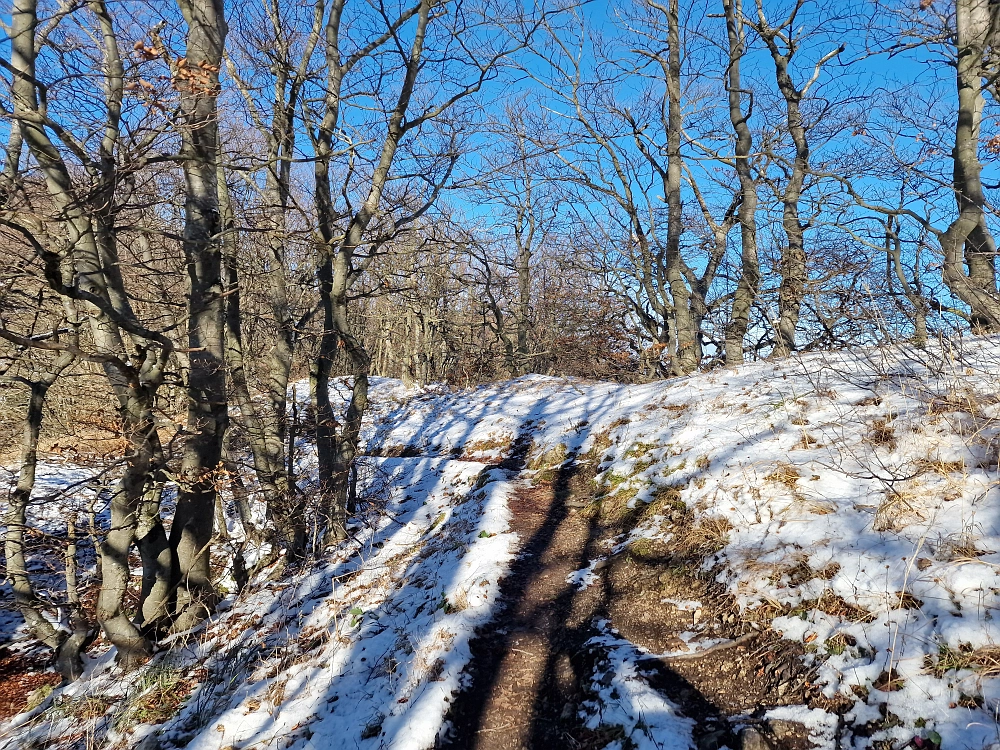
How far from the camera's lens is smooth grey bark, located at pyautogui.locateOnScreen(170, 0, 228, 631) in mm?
5855

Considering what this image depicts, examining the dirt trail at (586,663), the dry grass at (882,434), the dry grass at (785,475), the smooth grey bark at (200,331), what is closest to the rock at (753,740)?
the dirt trail at (586,663)

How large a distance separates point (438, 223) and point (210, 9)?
11.6 ft

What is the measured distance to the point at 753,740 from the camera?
8.48 ft

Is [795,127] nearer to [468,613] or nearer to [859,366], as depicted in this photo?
[859,366]

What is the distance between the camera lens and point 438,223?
26.2 feet

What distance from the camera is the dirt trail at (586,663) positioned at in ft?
9.77

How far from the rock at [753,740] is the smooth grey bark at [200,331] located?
5.12 m

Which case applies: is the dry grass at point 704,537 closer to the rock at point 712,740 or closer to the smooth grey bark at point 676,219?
the rock at point 712,740

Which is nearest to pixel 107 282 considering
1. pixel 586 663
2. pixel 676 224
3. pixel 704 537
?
pixel 586 663

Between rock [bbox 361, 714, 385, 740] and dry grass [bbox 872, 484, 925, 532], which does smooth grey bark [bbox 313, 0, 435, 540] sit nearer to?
rock [bbox 361, 714, 385, 740]

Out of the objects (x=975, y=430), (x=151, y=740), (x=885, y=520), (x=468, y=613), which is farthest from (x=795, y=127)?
(x=151, y=740)

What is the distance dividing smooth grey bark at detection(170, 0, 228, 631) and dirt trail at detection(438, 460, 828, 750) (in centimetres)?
354

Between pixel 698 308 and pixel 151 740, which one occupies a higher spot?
pixel 698 308

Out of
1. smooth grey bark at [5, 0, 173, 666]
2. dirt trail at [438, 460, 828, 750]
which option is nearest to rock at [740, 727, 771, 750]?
dirt trail at [438, 460, 828, 750]
